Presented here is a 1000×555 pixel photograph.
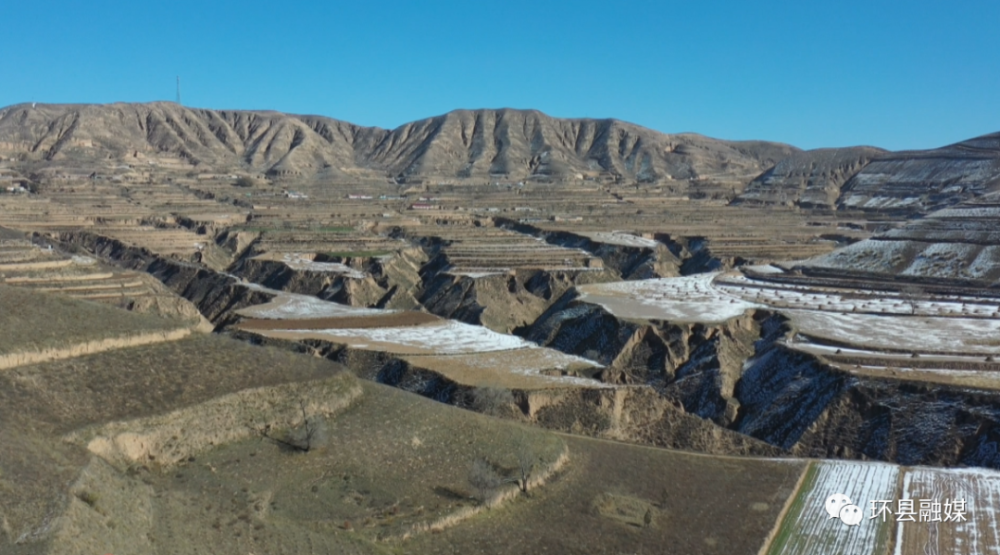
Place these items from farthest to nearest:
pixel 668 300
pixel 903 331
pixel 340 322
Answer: pixel 668 300, pixel 340 322, pixel 903 331

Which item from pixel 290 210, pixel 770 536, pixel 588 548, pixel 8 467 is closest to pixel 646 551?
pixel 588 548

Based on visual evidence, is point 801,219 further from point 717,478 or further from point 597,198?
point 717,478

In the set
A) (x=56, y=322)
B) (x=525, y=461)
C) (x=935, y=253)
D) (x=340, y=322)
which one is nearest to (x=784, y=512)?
(x=525, y=461)

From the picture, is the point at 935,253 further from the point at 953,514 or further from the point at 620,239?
the point at 953,514

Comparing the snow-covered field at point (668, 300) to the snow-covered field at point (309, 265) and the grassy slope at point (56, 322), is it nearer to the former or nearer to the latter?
the snow-covered field at point (309, 265)

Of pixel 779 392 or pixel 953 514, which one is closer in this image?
pixel 953 514

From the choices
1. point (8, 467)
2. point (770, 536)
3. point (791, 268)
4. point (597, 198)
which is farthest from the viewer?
point (597, 198)

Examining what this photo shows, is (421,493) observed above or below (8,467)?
below
